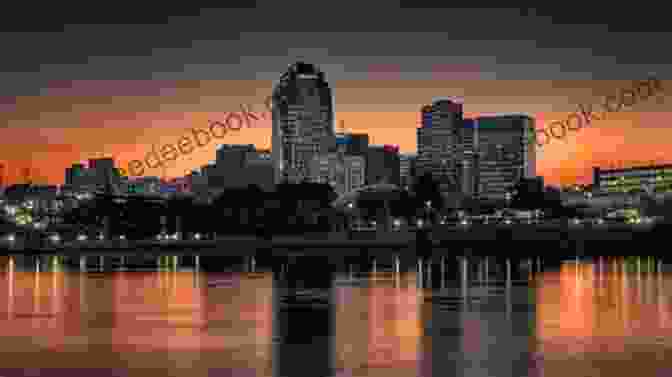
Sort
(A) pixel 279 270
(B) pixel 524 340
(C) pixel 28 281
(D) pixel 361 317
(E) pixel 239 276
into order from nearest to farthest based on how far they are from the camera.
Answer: (B) pixel 524 340
(D) pixel 361 317
(C) pixel 28 281
(E) pixel 239 276
(A) pixel 279 270

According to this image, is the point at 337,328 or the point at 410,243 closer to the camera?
the point at 337,328

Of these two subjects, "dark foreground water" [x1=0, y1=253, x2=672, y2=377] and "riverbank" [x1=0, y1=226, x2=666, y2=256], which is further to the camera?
"riverbank" [x1=0, y1=226, x2=666, y2=256]

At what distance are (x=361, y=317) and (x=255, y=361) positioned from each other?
1351 centimetres

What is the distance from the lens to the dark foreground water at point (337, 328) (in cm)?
2773

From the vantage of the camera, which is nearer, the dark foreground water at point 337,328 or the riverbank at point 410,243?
the dark foreground water at point 337,328

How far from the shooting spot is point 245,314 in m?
43.2

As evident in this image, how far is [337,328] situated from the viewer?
37344 mm

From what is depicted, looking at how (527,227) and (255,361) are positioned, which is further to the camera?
(527,227)

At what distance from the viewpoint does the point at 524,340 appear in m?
33.1

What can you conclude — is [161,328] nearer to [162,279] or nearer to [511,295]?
[511,295]

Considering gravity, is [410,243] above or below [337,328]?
above

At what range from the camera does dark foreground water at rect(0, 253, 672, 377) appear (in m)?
27.7

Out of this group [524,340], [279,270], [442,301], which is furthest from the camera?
[279,270]

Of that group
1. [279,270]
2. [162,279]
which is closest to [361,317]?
[162,279]
